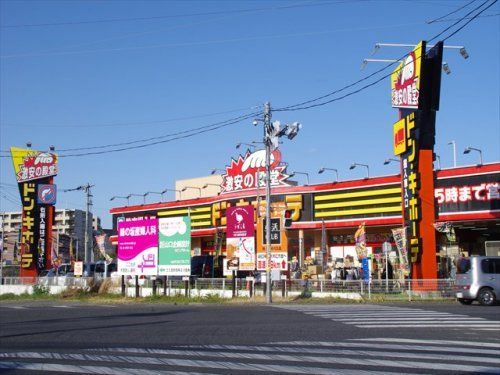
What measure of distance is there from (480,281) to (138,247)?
18155 millimetres

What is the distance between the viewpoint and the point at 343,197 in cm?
4288

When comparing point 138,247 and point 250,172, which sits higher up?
point 250,172

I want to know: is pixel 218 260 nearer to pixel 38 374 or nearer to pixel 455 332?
pixel 455 332

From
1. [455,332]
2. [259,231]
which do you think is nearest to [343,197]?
[259,231]

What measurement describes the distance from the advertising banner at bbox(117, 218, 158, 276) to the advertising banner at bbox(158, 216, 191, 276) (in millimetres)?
451

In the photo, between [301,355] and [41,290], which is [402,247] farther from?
[301,355]

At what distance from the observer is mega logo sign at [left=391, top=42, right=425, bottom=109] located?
3055 centimetres

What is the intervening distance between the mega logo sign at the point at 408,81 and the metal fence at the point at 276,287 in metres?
9.11

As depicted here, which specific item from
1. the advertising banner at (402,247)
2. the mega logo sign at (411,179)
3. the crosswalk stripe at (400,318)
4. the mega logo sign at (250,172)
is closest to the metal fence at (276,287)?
the mega logo sign at (411,179)

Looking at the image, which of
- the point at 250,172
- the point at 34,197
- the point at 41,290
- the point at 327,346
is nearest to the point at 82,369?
the point at 327,346

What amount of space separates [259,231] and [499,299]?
21.1m

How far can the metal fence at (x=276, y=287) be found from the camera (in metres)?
28.8

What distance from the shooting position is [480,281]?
2602 cm

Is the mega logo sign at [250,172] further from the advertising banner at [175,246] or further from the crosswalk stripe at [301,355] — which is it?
the crosswalk stripe at [301,355]
